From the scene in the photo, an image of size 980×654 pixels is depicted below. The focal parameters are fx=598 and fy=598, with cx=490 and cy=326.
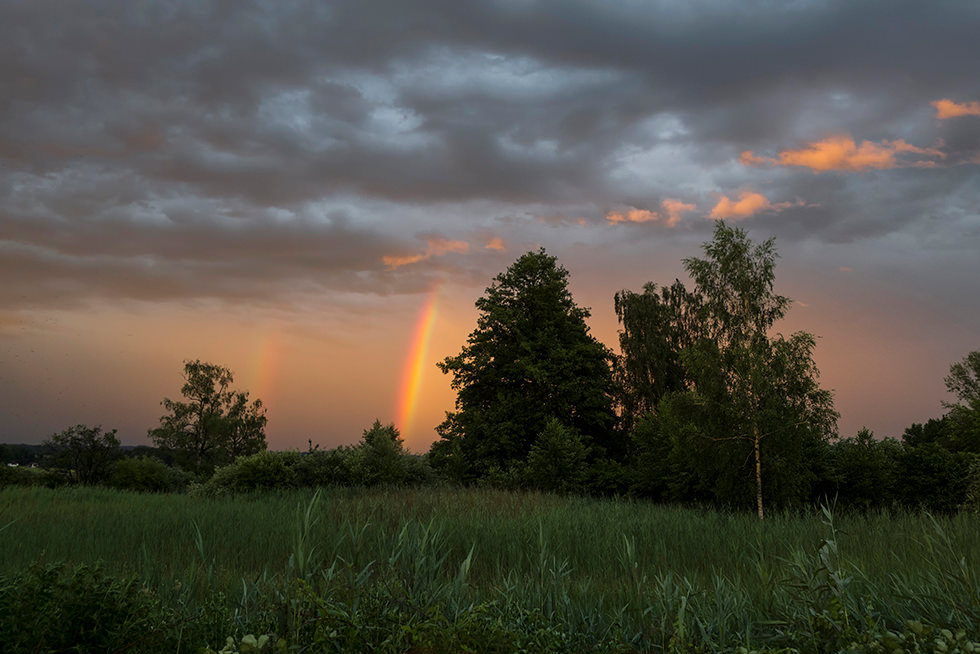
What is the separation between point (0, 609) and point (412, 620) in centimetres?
210

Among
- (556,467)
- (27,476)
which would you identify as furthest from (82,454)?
(556,467)

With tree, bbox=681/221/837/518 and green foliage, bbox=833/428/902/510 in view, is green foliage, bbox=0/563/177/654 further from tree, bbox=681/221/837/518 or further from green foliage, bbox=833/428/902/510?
green foliage, bbox=833/428/902/510

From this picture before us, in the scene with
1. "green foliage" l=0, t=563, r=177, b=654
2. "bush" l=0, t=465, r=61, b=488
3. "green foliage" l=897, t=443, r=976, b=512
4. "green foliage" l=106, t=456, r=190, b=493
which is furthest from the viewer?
"green foliage" l=106, t=456, r=190, b=493

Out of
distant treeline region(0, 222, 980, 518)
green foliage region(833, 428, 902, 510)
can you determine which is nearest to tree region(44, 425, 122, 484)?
distant treeline region(0, 222, 980, 518)

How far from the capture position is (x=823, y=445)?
19938mm

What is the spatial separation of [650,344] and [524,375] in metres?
12.8

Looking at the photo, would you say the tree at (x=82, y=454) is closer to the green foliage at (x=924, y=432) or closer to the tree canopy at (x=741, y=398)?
the tree canopy at (x=741, y=398)

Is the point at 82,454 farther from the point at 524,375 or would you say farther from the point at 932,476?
the point at 932,476

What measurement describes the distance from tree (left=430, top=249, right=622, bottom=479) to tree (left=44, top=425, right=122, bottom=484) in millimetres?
14331

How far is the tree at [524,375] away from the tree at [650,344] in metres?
6.86

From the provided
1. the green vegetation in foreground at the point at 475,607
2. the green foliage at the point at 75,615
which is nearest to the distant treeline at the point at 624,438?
the green vegetation in foreground at the point at 475,607

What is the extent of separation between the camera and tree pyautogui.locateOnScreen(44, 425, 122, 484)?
79.7 ft

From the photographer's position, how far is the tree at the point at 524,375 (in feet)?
95.3

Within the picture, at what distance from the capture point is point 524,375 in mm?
30344
